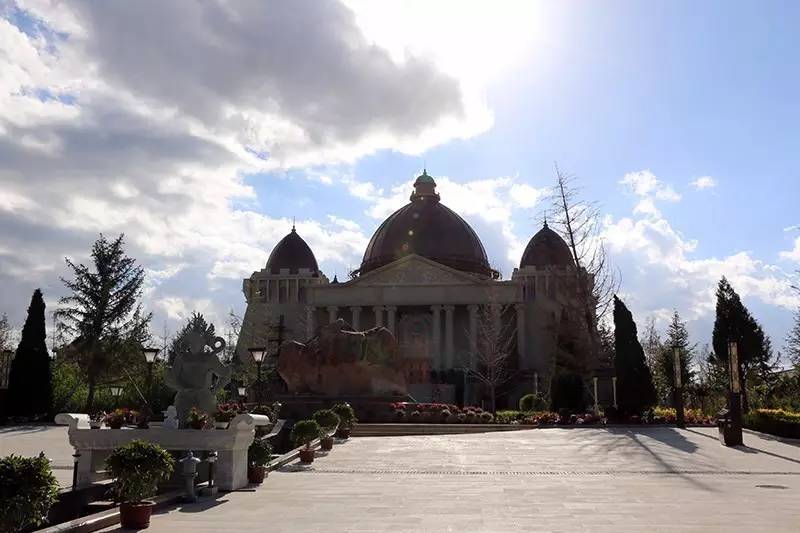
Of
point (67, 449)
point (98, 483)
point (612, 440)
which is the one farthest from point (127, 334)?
point (98, 483)

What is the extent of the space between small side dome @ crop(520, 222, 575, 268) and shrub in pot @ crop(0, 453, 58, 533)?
7173 centimetres

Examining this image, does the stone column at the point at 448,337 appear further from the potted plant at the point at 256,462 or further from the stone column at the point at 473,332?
the potted plant at the point at 256,462

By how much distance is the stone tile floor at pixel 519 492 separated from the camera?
1004 cm

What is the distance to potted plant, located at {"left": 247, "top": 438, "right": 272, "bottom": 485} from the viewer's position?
14.3 m

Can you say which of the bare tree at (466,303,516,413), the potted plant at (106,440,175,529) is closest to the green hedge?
the potted plant at (106,440,175,529)

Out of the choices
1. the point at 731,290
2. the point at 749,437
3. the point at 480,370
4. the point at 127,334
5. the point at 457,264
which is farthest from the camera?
the point at 457,264

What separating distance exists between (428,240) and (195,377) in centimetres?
6442

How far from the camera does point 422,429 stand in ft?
98.8

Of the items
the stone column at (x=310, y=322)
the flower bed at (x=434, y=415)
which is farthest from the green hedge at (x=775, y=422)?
the stone column at (x=310, y=322)

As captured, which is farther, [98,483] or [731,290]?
[731,290]

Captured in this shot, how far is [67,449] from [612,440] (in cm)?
1733

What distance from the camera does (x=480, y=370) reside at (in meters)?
65.6

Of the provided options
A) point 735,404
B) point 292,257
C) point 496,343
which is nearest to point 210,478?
point 735,404

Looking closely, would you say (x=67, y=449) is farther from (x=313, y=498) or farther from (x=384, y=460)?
(x=313, y=498)
